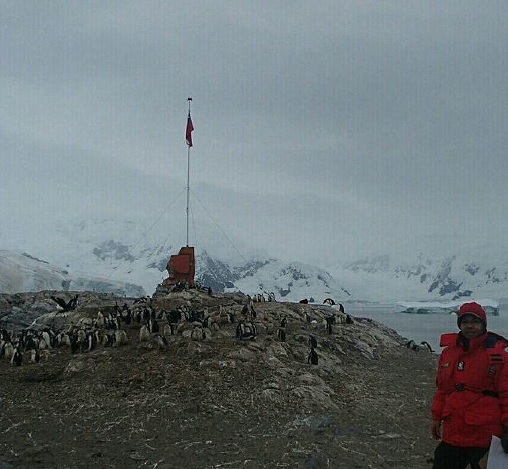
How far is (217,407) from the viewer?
447 inches

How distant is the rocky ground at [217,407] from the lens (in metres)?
9.02

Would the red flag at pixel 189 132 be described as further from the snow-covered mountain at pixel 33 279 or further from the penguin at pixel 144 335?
the snow-covered mountain at pixel 33 279

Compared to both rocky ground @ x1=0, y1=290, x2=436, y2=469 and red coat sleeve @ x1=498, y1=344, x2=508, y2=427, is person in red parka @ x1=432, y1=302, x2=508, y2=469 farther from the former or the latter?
rocky ground @ x1=0, y1=290, x2=436, y2=469

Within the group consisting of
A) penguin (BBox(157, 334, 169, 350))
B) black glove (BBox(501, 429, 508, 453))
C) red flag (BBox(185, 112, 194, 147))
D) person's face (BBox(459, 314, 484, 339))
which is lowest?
penguin (BBox(157, 334, 169, 350))

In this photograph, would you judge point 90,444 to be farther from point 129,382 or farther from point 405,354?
point 405,354

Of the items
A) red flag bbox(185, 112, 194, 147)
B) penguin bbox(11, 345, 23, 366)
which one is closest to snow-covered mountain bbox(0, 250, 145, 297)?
red flag bbox(185, 112, 194, 147)

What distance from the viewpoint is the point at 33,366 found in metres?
14.3

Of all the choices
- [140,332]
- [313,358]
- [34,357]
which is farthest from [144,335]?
[313,358]

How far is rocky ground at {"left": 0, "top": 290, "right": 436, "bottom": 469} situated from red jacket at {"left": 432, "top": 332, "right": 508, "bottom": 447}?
11.7 ft

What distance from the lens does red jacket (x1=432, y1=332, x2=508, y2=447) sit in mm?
5387

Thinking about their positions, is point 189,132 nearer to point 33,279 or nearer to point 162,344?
point 162,344

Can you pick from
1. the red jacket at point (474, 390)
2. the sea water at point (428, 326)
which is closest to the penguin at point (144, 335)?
the red jacket at point (474, 390)

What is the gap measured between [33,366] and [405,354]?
40.5 feet

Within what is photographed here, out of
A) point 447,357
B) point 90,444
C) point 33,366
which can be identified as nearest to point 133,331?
point 33,366
